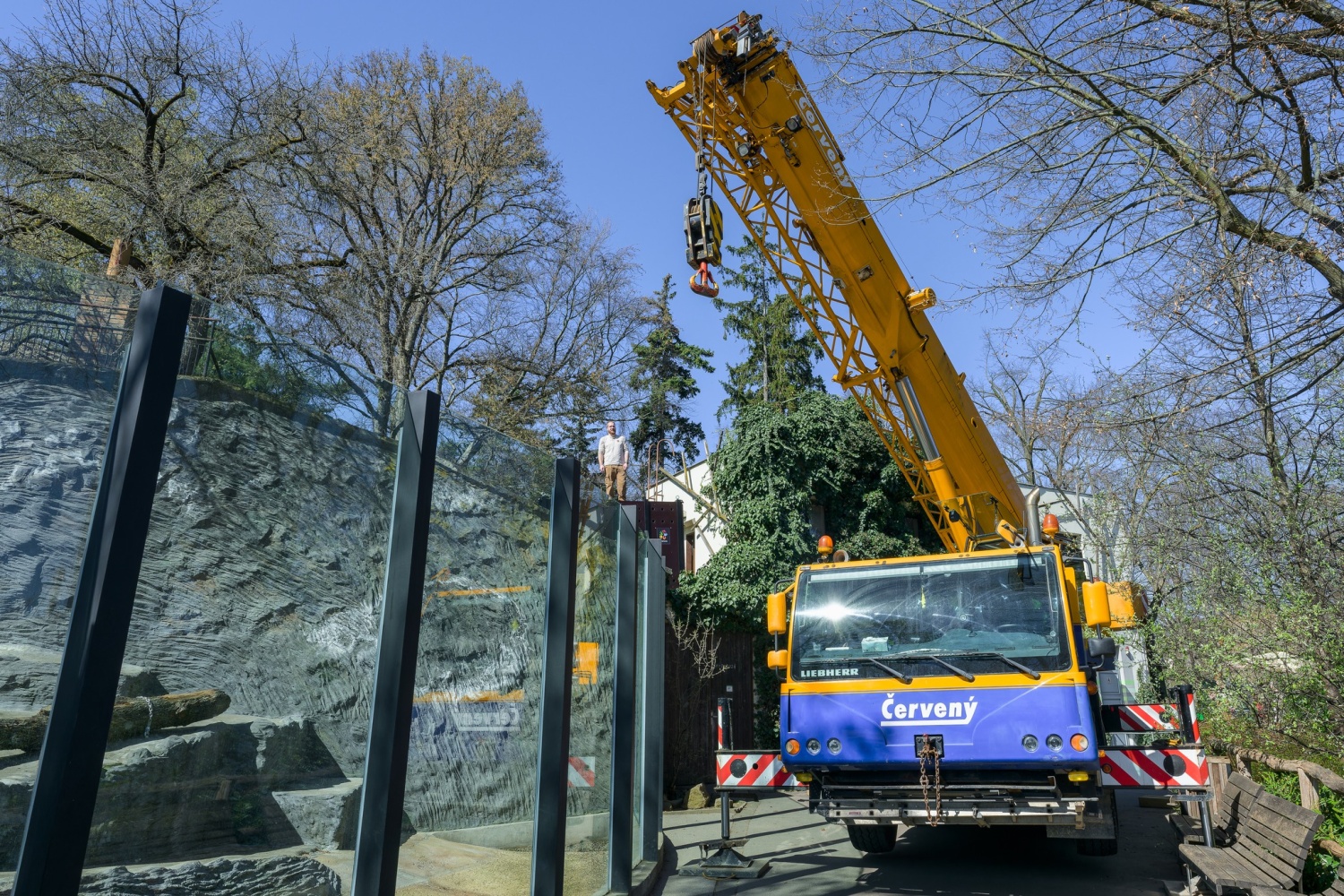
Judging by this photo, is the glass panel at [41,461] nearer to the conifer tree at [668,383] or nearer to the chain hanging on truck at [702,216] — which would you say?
the chain hanging on truck at [702,216]

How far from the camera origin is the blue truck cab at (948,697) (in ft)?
22.4

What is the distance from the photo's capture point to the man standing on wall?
49.5ft

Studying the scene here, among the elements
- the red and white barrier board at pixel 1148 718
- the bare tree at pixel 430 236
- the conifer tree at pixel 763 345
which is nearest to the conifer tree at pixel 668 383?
the conifer tree at pixel 763 345

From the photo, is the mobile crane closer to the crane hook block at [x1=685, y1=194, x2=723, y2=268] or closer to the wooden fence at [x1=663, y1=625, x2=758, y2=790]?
the crane hook block at [x1=685, y1=194, x2=723, y2=268]

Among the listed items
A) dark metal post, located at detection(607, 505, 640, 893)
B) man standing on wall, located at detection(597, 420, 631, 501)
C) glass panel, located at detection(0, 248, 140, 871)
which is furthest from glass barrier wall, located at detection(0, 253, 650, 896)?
man standing on wall, located at detection(597, 420, 631, 501)

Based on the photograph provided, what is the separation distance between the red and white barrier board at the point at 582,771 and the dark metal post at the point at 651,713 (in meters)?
1.95

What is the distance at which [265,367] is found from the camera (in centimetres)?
316

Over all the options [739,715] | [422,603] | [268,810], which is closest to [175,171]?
[739,715]

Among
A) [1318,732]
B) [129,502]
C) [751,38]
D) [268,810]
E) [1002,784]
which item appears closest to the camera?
[129,502]

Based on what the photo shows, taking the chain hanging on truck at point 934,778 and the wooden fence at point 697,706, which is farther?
the wooden fence at point 697,706

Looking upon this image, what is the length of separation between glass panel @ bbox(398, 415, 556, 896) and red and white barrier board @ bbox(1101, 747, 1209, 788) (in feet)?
15.7

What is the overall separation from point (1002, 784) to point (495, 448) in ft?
15.8

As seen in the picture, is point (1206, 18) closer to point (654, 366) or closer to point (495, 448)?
point (495, 448)

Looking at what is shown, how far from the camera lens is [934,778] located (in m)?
7.06
